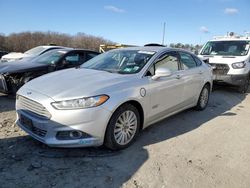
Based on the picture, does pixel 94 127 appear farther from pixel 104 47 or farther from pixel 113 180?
pixel 104 47

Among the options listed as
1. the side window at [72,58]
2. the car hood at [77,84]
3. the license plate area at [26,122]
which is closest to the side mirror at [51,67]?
the side window at [72,58]

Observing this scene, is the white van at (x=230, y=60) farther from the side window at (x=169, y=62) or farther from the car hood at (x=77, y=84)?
the car hood at (x=77, y=84)

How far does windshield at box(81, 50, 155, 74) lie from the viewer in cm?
431

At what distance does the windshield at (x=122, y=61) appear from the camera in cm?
431

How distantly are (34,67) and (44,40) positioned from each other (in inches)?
1461

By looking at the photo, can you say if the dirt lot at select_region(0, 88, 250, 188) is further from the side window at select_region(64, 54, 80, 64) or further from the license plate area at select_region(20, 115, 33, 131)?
the side window at select_region(64, 54, 80, 64)

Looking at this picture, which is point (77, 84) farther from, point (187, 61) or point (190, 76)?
point (187, 61)

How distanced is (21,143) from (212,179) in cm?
278

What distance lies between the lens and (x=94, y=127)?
3398 millimetres

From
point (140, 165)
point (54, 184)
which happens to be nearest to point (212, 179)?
point (140, 165)

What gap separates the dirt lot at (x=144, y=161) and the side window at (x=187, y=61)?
126 centimetres

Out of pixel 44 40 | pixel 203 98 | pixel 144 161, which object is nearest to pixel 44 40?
pixel 44 40

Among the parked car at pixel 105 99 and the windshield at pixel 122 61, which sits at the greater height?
the windshield at pixel 122 61

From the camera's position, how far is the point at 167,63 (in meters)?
4.77
